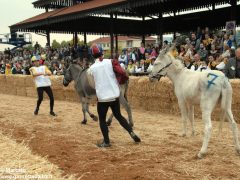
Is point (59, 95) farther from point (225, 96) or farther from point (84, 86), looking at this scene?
point (225, 96)

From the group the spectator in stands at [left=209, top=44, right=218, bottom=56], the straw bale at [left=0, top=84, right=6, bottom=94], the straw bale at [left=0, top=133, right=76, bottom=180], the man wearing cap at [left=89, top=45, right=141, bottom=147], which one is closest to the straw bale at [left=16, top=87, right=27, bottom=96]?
the straw bale at [left=0, top=84, right=6, bottom=94]

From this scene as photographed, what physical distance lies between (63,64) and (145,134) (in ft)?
45.5

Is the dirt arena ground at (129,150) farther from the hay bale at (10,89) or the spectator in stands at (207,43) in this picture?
the hay bale at (10,89)

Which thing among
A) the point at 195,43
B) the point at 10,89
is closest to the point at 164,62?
the point at 195,43

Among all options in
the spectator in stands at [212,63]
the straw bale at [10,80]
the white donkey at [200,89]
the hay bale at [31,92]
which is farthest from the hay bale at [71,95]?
the white donkey at [200,89]

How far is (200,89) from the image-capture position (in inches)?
278

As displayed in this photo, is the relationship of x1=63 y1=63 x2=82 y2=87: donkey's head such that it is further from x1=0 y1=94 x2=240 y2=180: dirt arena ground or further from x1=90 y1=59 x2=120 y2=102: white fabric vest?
x1=90 y1=59 x2=120 y2=102: white fabric vest

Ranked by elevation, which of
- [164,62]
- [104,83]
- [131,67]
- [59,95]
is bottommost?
[59,95]

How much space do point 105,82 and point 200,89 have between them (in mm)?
1877

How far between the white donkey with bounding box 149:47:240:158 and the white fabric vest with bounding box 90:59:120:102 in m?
1.47

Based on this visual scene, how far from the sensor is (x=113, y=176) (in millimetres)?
5559

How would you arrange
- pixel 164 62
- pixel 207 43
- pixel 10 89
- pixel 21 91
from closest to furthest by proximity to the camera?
pixel 164 62, pixel 207 43, pixel 21 91, pixel 10 89

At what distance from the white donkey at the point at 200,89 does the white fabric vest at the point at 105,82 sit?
1.47 m

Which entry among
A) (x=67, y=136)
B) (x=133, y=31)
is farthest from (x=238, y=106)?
(x=133, y=31)
